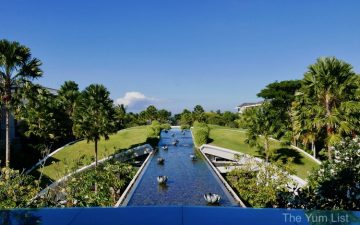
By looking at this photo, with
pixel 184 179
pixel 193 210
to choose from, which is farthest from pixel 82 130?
pixel 193 210

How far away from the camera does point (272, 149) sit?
47219 millimetres

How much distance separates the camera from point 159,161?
46031mm

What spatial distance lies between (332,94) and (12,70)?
77.7 feet

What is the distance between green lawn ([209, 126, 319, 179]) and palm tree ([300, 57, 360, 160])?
9.76 metres

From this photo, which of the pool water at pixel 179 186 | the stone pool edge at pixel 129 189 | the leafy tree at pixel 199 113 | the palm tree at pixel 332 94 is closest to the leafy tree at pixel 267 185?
the pool water at pixel 179 186

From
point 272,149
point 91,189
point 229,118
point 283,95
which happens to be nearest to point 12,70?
point 91,189

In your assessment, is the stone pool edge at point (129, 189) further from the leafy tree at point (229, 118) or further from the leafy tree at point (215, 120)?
the leafy tree at point (215, 120)

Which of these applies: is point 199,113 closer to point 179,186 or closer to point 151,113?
point 151,113

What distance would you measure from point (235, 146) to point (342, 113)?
1270 inches

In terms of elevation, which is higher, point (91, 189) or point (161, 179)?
point (91, 189)

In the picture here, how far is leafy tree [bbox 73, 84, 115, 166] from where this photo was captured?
140 ft

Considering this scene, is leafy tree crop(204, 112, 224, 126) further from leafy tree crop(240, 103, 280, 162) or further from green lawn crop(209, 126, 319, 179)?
leafy tree crop(240, 103, 280, 162)

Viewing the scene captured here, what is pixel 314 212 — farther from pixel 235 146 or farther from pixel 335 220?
pixel 235 146

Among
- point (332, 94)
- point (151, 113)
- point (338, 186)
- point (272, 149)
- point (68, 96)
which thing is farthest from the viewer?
point (151, 113)
